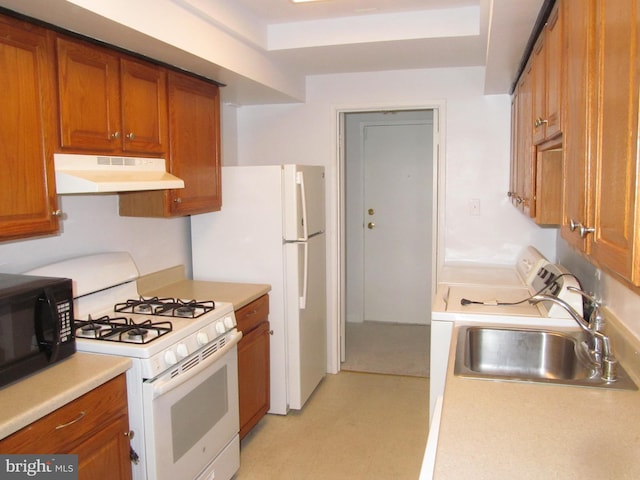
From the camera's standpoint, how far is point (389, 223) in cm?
528

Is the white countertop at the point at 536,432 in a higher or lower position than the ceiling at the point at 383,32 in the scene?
lower

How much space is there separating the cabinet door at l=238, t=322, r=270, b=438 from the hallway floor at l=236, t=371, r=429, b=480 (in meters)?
0.14

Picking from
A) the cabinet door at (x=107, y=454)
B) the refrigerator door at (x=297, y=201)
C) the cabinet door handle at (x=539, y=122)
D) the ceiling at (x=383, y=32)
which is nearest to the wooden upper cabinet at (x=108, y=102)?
the ceiling at (x=383, y=32)

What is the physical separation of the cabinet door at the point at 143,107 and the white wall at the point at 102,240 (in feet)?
1.31

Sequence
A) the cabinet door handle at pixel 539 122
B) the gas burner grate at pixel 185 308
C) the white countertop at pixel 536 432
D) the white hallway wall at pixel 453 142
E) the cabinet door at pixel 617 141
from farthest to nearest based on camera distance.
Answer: the white hallway wall at pixel 453 142, the gas burner grate at pixel 185 308, the cabinet door handle at pixel 539 122, the white countertop at pixel 536 432, the cabinet door at pixel 617 141

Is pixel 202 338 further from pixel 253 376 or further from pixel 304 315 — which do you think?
pixel 304 315

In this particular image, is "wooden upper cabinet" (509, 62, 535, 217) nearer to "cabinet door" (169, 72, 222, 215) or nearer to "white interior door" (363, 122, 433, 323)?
"cabinet door" (169, 72, 222, 215)

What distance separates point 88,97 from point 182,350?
1.09m

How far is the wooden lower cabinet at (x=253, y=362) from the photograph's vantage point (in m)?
2.93

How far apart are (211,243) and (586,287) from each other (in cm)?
214

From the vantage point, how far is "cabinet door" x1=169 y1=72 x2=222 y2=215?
2.76 metres

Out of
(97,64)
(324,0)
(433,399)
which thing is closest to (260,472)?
(433,399)

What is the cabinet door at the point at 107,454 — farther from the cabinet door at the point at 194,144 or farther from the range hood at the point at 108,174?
the cabinet door at the point at 194,144

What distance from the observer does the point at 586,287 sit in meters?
2.46
